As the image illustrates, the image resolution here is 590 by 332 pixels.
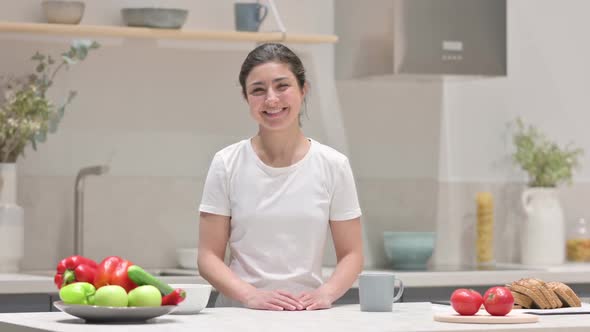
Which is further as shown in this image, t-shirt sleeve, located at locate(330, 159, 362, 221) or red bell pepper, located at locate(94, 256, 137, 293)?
t-shirt sleeve, located at locate(330, 159, 362, 221)

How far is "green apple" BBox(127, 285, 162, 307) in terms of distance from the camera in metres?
2.36

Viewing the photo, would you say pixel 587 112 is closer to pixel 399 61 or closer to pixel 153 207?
pixel 399 61

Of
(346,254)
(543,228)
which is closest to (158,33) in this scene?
(346,254)

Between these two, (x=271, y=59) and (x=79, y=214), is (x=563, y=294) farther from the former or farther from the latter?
(x=79, y=214)

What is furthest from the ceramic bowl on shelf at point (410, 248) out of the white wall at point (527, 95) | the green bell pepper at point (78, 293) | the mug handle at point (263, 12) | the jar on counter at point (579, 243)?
the green bell pepper at point (78, 293)

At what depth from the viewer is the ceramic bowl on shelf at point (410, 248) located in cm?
480

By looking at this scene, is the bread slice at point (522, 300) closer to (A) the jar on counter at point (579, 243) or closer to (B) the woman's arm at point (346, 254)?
(B) the woman's arm at point (346, 254)

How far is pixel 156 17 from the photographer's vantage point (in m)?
4.48

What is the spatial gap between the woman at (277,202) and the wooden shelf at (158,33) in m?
1.29

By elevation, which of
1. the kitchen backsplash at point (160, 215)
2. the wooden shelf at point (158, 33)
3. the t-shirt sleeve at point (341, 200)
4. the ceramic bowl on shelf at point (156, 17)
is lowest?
the kitchen backsplash at point (160, 215)

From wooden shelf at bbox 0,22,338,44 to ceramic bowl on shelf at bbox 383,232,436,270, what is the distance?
83 centimetres

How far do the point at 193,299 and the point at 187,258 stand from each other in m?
1.94

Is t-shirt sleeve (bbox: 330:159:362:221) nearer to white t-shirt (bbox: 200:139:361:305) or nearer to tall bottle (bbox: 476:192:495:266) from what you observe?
white t-shirt (bbox: 200:139:361:305)

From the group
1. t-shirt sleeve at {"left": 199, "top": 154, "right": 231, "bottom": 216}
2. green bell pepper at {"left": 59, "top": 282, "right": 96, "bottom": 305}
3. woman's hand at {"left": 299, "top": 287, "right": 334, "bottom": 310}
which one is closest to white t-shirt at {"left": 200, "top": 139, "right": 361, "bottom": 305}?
t-shirt sleeve at {"left": 199, "top": 154, "right": 231, "bottom": 216}
